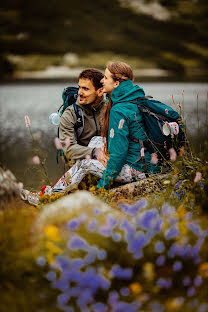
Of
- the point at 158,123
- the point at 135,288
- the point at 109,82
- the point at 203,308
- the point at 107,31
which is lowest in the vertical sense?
the point at 203,308

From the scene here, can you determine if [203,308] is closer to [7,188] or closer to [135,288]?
[135,288]

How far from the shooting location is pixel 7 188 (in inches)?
144

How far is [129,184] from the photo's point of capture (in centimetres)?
513

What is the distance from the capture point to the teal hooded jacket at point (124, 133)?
4844mm

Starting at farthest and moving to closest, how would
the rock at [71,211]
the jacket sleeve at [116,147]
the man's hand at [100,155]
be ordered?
the man's hand at [100,155], the jacket sleeve at [116,147], the rock at [71,211]

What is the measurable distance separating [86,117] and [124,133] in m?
1.24

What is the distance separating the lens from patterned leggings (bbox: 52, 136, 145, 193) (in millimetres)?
5121

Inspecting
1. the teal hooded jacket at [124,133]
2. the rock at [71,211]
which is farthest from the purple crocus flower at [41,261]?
the teal hooded jacket at [124,133]

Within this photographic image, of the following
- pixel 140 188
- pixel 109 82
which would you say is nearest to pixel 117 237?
pixel 140 188

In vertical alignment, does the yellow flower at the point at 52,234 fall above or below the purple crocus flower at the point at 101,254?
above

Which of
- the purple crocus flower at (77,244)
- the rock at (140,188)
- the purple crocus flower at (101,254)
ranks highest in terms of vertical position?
the purple crocus flower at (77,244)

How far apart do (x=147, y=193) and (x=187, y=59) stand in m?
89.3

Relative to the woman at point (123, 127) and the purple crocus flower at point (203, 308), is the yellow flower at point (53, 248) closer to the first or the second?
the purple crocus flower at point (203, 308)

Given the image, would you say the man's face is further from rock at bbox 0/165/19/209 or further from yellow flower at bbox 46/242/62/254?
yellow flower at bbox 46/242/62/254
